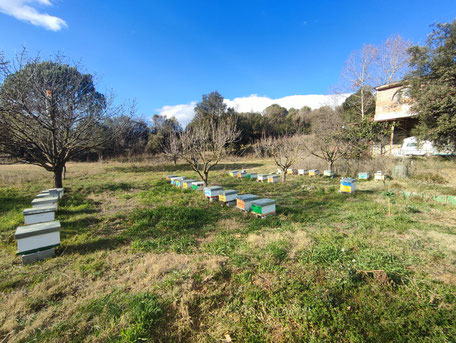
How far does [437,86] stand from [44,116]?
68.2ft

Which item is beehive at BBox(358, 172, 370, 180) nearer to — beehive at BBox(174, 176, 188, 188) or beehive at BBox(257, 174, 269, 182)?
beehive at BBox(257, 174, 269, 182)

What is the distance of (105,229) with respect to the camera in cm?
536

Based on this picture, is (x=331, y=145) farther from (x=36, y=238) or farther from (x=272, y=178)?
(x=36, y=238)

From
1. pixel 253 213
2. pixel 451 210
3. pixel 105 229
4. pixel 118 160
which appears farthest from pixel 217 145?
pixel 118 160

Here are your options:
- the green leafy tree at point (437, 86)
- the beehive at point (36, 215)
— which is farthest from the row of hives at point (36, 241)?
the green leafy tree at point (437, 86)

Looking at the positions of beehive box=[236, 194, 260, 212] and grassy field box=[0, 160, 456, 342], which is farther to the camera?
beehive box=[236, 194, 260, 212]

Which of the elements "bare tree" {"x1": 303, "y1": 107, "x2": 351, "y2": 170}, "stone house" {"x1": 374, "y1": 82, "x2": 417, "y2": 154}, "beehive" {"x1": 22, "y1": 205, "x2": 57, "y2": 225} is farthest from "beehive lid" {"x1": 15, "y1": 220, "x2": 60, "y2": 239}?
"stone house" {"x1": 374, "y1": 82, "x2": 417, "y2": 154}

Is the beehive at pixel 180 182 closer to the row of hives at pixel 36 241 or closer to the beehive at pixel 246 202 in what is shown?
the beehive at pixel 246 202

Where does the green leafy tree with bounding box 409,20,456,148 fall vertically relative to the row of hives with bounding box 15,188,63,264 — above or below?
above

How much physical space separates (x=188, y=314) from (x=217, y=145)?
7.59 meters

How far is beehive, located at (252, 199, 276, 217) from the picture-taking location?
5.69 meters

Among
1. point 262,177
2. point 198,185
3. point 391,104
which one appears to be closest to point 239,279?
point 198,185

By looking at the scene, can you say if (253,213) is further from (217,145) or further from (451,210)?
(451,210)

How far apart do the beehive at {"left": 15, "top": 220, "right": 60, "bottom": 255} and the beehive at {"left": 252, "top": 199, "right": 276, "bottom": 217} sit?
15.4 feet
